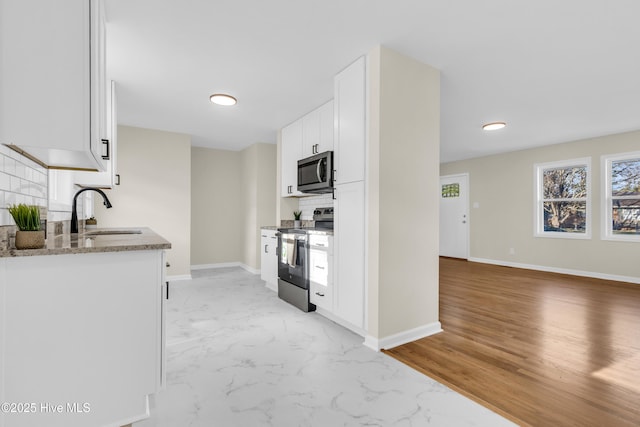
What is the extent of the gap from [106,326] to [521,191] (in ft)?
23.2

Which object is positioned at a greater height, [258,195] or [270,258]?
[258,195]

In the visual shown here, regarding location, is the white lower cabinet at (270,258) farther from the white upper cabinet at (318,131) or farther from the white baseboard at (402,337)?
the white baseboard at (402,337)

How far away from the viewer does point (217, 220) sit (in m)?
6.13

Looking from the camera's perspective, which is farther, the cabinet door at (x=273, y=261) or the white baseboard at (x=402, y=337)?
the cabinet door at (x=273, y=261)

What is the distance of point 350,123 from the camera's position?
2.73m

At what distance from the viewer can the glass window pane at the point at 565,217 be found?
17.9 ft

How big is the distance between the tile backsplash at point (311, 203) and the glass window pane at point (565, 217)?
460cm

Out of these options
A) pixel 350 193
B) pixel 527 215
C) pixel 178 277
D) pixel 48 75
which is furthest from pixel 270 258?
pixel 527 215

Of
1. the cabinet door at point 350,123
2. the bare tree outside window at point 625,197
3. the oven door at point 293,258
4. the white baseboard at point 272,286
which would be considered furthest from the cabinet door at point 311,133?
the bare tree outside window at point 625,197

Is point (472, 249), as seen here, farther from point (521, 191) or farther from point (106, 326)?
point (106, 326)

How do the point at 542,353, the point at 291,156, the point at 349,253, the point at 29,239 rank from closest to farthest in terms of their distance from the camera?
the point at 29,239
the point at 542,353
the point at 349,253
the point at 291,156

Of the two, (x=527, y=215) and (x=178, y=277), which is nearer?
(x=178, y=277)

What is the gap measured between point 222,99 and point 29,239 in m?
2.66

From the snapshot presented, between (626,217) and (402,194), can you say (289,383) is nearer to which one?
(402,194)
